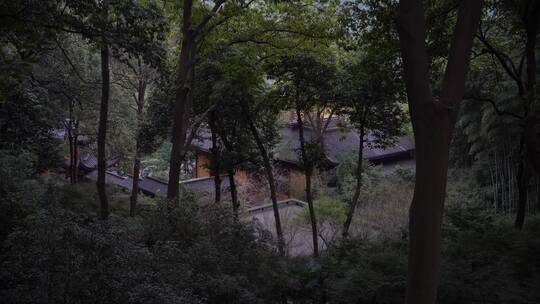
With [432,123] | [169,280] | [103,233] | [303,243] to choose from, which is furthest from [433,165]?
[303,243]

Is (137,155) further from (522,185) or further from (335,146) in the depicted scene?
(522,185)

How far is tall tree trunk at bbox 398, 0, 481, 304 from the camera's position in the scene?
3.66m

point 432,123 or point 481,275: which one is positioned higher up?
point 432,123

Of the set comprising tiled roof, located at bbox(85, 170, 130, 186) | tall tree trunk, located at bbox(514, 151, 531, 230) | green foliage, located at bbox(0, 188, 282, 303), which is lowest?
tiled roof, located at bbox(85, 170, 130, 186)

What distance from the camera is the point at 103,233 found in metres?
4.02

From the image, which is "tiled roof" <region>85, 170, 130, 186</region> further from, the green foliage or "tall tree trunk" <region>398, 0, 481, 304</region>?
"tall tree trunk" <region>398, 0, 481, 304</region>

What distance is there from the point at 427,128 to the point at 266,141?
833 cm

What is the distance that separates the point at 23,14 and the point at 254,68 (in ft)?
17.6

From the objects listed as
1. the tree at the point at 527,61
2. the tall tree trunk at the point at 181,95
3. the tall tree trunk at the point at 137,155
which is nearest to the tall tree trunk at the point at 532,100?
the tree at the point at 527,61

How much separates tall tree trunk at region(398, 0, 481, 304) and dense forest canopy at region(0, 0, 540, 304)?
0.01 meters

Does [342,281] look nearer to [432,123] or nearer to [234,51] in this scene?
[432,123]

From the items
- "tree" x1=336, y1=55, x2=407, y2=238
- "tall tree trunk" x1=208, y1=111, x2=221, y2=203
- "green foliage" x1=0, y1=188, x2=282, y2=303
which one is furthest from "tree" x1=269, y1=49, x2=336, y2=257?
"green foliage" x1=0, y1=188, x2=282, y2=303

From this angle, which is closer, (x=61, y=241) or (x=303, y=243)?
(x=61, y=241)

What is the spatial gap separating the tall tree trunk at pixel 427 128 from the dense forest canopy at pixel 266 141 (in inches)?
0.5
